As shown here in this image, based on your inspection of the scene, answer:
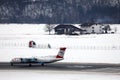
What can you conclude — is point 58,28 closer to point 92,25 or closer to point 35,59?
point 92,25

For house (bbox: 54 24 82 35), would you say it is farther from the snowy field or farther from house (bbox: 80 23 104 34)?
the snowy field

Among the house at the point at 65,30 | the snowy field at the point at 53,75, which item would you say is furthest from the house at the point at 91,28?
the snowy field at the point at 53,75

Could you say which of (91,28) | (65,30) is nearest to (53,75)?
(65,30)

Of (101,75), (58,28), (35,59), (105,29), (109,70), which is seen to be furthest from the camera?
(105,29)

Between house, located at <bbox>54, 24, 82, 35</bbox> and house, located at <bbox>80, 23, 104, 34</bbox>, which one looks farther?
house, located at <bbox>80, 23, 104, 34</bbox>

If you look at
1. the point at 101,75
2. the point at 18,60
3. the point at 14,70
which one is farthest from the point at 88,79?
the point at 18,60

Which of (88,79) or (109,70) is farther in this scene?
(109,70)

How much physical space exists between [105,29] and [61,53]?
3515 inches

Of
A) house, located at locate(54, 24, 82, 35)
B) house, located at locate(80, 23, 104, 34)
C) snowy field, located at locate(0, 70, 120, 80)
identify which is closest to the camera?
snowy field, located at locate(0, 70, 120, 80)

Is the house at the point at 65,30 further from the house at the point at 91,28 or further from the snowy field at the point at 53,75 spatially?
the snowy field at the point at 53,75

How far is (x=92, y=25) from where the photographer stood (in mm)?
127938

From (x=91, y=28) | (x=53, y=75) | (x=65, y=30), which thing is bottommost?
(x=53, y=75)

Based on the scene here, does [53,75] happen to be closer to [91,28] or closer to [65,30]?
[65,30]

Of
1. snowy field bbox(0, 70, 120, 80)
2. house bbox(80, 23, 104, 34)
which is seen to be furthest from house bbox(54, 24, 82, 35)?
snowy field bbox(0, 70, 120, 80)
